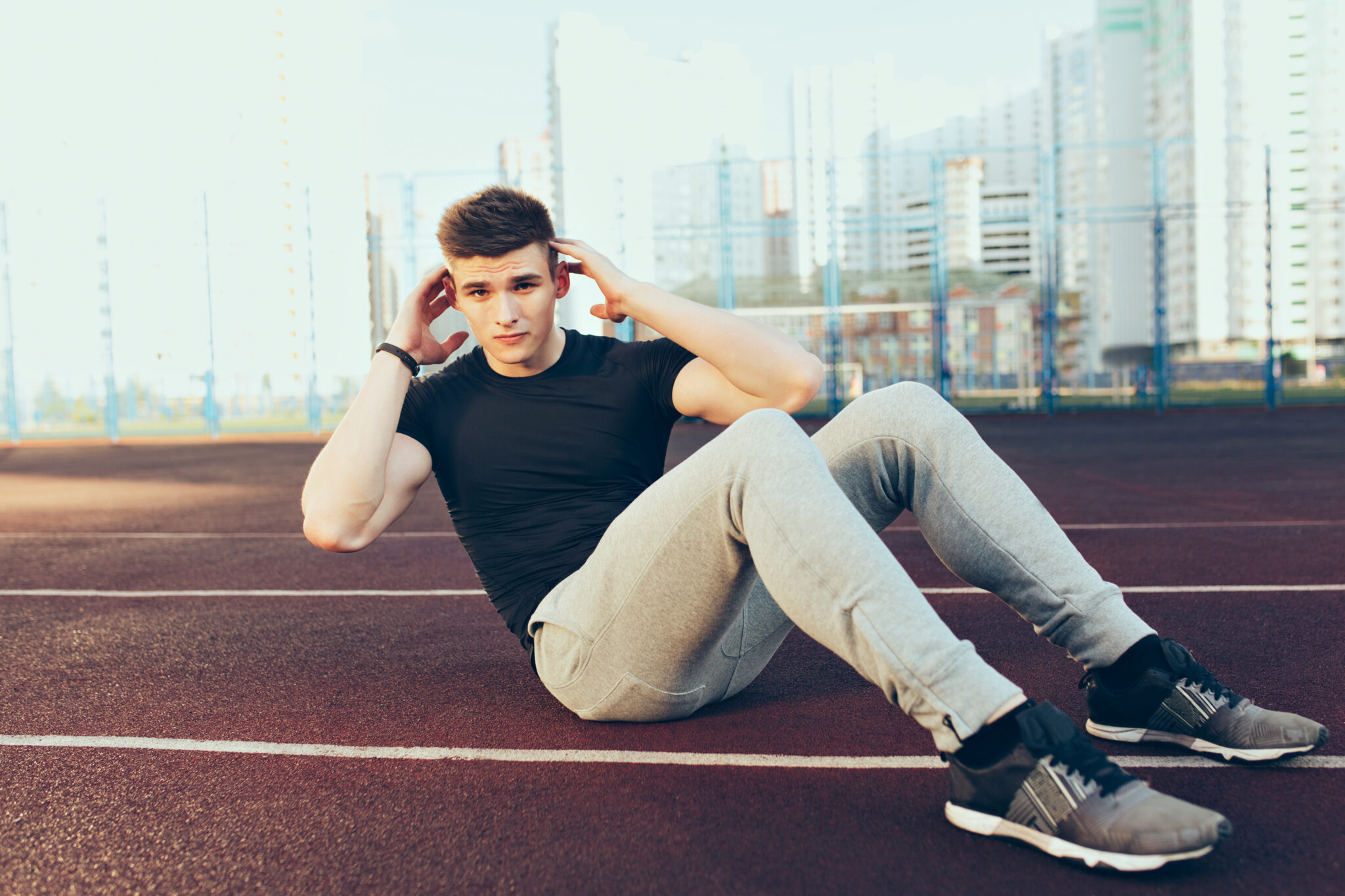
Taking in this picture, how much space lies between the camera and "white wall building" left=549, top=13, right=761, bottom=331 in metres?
19.0

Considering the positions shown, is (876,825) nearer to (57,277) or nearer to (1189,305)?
(57,277)

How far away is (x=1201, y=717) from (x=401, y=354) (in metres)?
1.72

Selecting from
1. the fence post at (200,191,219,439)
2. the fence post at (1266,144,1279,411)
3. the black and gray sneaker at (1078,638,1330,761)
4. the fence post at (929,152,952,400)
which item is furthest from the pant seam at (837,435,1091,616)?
the fence post at (200,191,219,439)

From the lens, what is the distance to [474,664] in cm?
279

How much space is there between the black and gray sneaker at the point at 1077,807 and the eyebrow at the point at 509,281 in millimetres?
1248

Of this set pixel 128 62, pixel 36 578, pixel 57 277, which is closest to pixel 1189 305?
pixel 128 62

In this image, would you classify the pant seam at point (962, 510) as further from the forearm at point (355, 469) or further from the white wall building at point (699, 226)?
the white wall building at point (699, 226)

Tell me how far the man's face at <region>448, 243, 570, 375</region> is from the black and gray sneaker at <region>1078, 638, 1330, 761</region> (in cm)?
130

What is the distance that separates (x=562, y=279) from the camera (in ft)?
7.44

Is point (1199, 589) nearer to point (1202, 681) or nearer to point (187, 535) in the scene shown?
point (1202, 681)

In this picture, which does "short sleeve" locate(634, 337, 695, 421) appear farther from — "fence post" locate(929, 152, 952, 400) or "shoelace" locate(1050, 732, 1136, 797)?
"fence post" locate(929, 152, 952, 400)

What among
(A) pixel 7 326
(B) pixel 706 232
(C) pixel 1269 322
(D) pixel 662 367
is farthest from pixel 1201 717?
(A) pixel 7 326

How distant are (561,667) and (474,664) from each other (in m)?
0.85

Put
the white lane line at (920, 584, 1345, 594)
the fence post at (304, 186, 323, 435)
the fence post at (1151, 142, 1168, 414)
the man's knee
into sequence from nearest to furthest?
the man's knee, the white lane line at (920, 584, 1345, 594), the fence post at (1151, 142, 1168, 414), the fence post at (304, 186, 323, 435)
